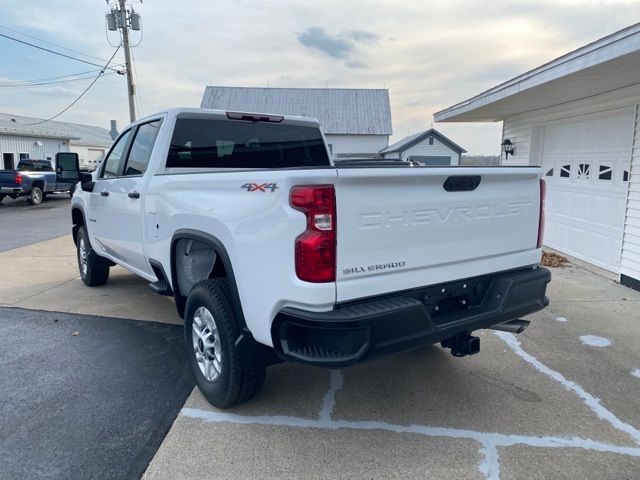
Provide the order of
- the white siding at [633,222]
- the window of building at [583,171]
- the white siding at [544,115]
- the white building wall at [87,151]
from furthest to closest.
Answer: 1. the white building wall at [87,151]
2. the window of building at [583,171]
3. the white siding at [544,115]
4. the white siding at [633,222]

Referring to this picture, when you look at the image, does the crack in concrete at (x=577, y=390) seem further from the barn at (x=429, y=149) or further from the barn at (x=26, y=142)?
the barn at (x=429, y=149)

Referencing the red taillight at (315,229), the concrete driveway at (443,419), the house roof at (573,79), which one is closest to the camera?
the red taillight at (315,229)

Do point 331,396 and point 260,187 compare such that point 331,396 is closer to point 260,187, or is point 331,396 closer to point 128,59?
point 260,187

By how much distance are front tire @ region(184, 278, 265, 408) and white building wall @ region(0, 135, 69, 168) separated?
2796 cm

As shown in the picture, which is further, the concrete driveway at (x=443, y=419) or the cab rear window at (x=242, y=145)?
the cab rear window at (x=242, y=145)

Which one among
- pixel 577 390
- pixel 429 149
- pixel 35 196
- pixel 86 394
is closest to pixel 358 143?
pixel 429 149

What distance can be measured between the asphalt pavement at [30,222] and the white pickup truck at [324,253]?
812 cm

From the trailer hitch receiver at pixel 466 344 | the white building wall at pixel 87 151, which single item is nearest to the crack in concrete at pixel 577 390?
the trailer hitch receiver at pixel 466 344

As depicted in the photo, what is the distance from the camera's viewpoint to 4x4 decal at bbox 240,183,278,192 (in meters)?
2.47

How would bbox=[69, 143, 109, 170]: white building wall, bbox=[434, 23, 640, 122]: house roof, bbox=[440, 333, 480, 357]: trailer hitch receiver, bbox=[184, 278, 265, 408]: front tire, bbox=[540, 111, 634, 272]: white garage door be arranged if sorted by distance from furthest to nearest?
bbox=[69, 143, 109, 170]: white building wall → bbox=[540, 111, 634, 272]: white garage door → bbox=[434, 23, 640, 122]: house roof → bbox=[440, 333, 480, 357]: trailer hitch receiver → bbox=[184, 278, 265, 408]: front tire

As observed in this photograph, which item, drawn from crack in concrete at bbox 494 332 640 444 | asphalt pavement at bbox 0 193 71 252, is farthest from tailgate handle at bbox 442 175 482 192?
asphalt pavement at bbox 0 193 71 252

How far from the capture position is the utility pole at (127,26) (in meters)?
21.7

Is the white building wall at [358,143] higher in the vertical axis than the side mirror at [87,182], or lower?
higher

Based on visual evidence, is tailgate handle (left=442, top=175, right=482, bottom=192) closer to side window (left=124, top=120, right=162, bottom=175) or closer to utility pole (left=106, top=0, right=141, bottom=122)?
side window (left=124, top=120, right=162, bottom=175)
